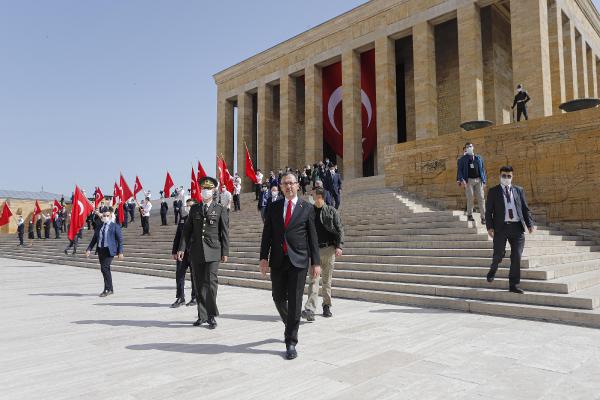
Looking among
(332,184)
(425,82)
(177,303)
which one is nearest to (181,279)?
(177,303)

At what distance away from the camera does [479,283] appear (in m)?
6.31

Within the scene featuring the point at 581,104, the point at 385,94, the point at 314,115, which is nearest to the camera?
the point at 581,104

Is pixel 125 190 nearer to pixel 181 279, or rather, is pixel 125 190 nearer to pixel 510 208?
pixel 181 279

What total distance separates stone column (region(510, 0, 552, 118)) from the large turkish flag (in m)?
8.24

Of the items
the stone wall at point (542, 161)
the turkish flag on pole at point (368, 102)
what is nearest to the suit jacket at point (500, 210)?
the stone wall at point (542, 161)

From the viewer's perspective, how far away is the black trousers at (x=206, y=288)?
197 inches

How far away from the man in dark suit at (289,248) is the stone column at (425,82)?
61.0 ft

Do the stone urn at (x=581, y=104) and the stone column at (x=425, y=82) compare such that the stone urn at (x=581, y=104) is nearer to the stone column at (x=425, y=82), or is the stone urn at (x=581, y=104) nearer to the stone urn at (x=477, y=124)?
the stone urn at (x=477, y=124)

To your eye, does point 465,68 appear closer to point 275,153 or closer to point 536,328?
point 275,153

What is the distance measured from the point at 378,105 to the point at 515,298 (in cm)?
1914

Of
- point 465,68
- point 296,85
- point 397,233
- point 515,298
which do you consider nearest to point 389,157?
point 397,233

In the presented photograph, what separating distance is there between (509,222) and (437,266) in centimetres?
166

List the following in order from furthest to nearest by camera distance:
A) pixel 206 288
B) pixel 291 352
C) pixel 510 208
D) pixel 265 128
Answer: pixel 265 128, pixel 510 208, pixel 206 288, pixel 291 352

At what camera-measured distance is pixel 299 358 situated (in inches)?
142
